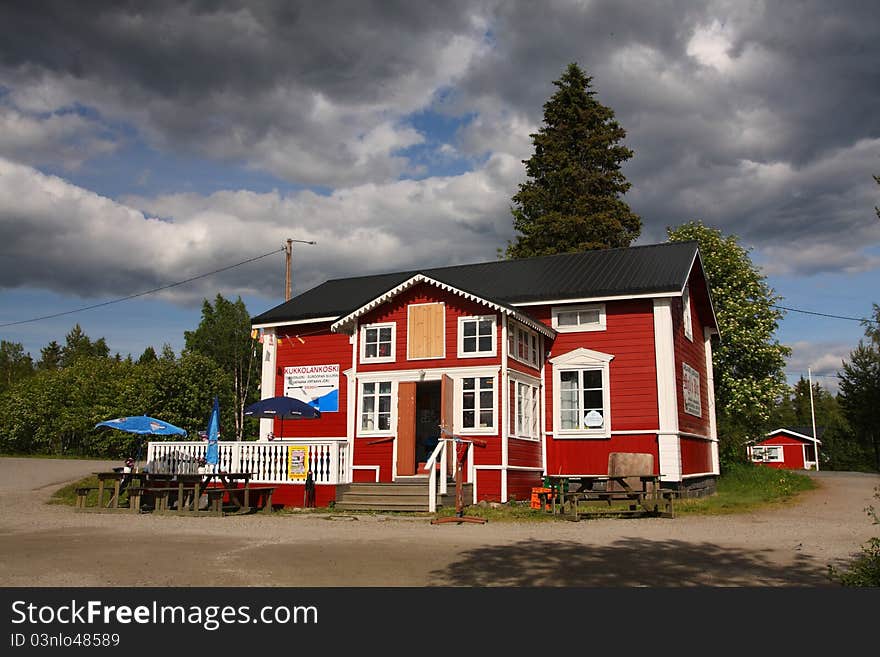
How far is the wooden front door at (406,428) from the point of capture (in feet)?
62.4

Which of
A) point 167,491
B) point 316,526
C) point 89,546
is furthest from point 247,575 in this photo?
point 167,491

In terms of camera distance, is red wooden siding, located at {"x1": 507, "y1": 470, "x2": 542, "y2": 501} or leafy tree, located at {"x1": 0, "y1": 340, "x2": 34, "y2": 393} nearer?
red wooden siding, located at {"x1": 507, "y1": 470, "x2": 542, "y2": 501}

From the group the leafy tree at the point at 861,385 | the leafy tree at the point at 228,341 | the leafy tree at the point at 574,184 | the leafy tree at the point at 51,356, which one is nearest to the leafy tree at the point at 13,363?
the leafy tree at the point at 51,356

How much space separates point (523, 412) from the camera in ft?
65.6

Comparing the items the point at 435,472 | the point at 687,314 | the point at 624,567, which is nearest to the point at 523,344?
the point at 435,472

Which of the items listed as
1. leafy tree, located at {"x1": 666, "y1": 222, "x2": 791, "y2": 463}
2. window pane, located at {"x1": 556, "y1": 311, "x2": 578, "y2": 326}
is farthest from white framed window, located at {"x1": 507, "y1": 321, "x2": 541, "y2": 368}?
leafy tree, located at {"x1": 666, "y1": 222, "x2": 791, "y2": 463}

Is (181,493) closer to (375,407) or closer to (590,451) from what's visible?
(375,407)

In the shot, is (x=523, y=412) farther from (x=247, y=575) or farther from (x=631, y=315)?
(x=247, y=575)

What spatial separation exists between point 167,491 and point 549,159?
30.7 m

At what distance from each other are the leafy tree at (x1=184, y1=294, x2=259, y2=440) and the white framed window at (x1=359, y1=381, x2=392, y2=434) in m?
40.9

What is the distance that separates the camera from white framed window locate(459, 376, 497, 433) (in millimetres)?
18812

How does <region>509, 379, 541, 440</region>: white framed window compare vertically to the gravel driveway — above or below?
above

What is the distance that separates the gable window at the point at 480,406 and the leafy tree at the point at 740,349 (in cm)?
1583

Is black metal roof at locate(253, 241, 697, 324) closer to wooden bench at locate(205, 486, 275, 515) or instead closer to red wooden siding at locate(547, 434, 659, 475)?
red wooden siding at locate(547, 434, 659, 475)
